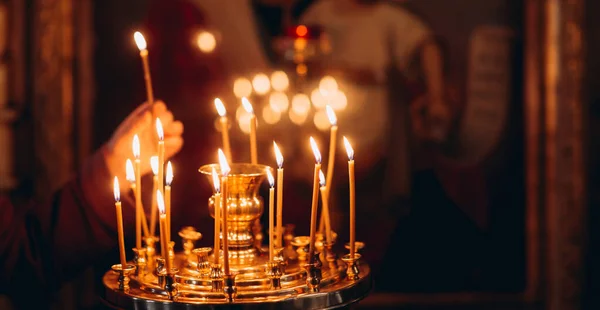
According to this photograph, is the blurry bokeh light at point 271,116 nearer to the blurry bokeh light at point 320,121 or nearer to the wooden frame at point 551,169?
the blurry bokeh light at point 320,121

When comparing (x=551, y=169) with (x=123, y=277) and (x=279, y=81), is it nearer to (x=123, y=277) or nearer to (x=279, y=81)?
(x=279, y=81)

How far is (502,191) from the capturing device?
2.50m

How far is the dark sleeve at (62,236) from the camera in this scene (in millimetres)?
1402

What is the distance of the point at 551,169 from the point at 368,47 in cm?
79

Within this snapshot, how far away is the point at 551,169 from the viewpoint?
2.45 meters

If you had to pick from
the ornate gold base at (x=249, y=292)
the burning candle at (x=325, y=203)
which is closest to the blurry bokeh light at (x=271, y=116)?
the burning candle at (x=325, y=203)

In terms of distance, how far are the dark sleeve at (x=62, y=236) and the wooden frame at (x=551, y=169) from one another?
1.33 metres

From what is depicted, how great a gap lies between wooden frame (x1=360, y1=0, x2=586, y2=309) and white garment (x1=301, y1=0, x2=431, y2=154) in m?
0.43

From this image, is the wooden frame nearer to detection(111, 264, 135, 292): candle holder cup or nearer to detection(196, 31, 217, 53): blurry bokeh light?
detection(196, 31, 217, 53): blurry bokeh light

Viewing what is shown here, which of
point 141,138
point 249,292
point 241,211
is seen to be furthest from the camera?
point 141,138

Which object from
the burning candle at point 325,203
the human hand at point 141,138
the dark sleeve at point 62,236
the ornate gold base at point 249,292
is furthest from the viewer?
the dark sleeve at point 62,236

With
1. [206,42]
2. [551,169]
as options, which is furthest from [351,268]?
[551,169]

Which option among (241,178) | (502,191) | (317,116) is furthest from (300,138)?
(241,178)

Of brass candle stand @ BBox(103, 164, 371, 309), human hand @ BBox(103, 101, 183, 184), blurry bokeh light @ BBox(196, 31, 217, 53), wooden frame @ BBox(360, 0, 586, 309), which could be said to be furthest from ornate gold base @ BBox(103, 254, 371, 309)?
wooden frame @ BBox(360, 0, 586, 309)
